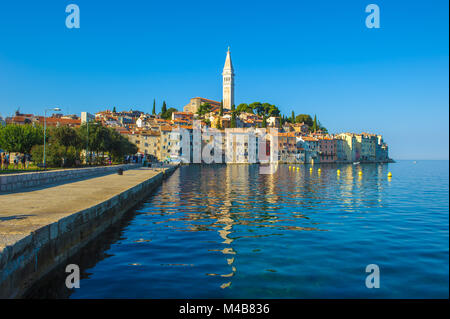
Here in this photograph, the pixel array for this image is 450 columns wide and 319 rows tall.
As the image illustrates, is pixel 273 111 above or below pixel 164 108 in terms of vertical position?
below

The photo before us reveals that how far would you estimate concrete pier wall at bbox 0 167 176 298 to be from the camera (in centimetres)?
728

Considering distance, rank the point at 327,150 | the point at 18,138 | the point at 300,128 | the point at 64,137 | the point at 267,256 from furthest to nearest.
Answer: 1. the point at 300,128
2. the point at 327,150
3. the point at 64,137
4. the point at 18,138
5. the point at 267,256

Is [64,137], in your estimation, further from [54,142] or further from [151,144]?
[151,144]

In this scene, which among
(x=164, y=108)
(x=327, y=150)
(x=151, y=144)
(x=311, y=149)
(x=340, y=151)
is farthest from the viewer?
(x=164, y=108)

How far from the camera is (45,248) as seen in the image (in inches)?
365

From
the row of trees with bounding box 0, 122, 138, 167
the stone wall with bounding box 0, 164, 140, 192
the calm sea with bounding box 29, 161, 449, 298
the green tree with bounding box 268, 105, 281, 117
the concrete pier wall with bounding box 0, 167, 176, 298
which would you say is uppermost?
the green tree with bounding box 268, 105, 281, 117

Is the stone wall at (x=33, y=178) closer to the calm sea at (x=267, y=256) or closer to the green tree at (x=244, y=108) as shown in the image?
the calm sea at (x=267, y=256)

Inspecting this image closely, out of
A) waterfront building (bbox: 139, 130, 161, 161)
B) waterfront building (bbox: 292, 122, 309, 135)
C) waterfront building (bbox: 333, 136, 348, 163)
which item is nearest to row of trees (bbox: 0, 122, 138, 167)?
waterfront building (bbox: 139, 130, 161, 161)

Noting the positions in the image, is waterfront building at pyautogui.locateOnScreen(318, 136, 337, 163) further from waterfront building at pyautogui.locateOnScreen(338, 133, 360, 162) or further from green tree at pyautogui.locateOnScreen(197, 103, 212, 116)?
green tree at pyautogui.locateOnScreen(197, 103, 212, 116)

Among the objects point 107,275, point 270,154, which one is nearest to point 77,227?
point 107,275

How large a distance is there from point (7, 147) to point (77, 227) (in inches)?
1847

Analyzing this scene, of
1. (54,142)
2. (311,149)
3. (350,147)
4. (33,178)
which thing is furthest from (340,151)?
(33,178)
